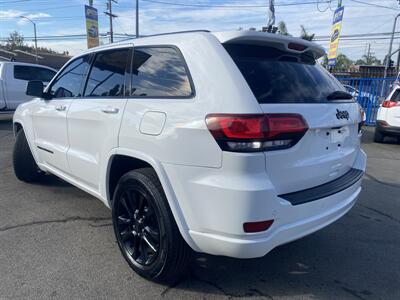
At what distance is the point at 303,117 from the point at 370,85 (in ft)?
42.1

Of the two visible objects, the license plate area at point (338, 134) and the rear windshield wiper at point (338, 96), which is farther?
the rear windshield wiper at point (338, 96)

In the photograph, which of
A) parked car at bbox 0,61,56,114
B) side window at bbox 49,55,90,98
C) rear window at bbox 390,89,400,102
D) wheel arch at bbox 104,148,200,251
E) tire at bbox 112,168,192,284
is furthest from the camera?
parked car at bbox 0,61,56,114

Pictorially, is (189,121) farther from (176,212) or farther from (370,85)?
(370,85)

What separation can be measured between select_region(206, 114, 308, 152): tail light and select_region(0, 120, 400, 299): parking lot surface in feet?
3.95

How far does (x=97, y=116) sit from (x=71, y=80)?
1.04 meters

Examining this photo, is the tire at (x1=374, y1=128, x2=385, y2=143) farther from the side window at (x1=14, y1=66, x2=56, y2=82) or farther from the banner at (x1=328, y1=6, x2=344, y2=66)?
the side window at (x1=14, y1=66, x2=56, y2=82)

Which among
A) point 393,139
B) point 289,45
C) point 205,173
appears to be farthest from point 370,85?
point 205,173

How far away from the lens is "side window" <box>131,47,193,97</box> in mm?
2496

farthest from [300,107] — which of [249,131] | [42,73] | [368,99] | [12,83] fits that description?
[368,99]

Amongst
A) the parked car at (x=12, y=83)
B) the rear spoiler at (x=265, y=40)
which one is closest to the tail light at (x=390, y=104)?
the rear spoiler at (x=265, y=40)

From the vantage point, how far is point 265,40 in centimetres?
247

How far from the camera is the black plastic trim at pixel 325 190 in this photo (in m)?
2.31

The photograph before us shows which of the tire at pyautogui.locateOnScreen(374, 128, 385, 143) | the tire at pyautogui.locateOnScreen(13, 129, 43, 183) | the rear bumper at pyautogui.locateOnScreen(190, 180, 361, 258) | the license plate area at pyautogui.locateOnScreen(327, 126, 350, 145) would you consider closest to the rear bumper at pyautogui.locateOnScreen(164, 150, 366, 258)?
the rear bumper at pyautogui.locateOnScreen(190, 180, 361, 258)

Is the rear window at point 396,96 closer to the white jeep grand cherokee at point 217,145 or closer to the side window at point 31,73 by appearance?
the white jeep grand cherokee at point 217,145
